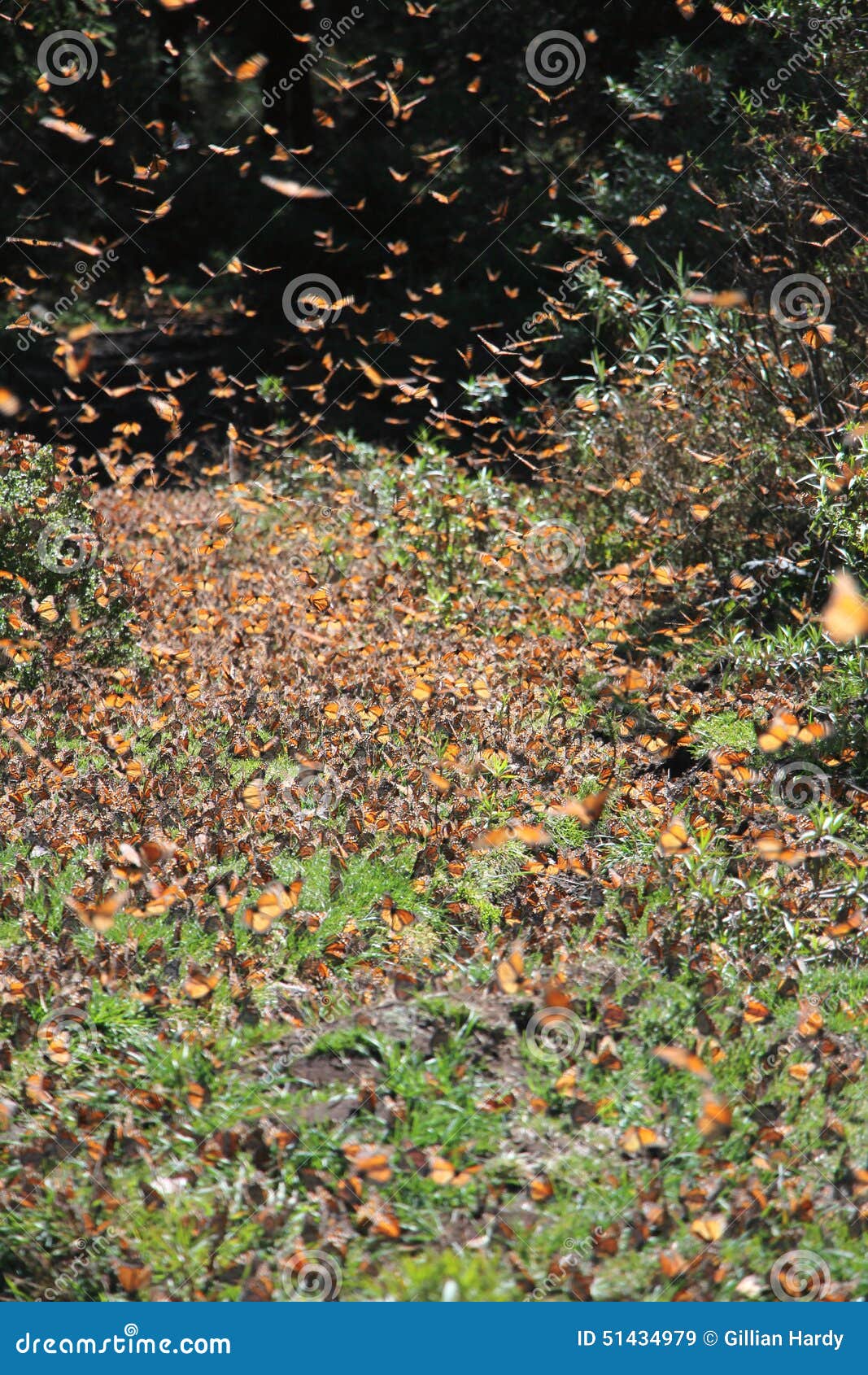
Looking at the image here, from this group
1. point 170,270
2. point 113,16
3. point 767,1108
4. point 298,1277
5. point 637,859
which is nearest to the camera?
point 298,1277

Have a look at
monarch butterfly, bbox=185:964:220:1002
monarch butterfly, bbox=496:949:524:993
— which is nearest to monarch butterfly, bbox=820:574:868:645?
monarch butterfly, bbox=496:949:524:993

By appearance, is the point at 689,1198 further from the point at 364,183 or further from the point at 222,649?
the point at 364,183

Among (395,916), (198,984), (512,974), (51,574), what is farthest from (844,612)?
(51,574)

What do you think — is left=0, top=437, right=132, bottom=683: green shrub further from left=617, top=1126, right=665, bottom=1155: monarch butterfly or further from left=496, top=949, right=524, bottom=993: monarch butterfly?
left=617, top=1126, right=665, bottom=1155: monarch butterfly

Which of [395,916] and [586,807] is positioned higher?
[586,807]

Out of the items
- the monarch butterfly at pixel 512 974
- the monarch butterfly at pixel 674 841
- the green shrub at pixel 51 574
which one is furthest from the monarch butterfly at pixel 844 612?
the green shrub at pixel 51 574

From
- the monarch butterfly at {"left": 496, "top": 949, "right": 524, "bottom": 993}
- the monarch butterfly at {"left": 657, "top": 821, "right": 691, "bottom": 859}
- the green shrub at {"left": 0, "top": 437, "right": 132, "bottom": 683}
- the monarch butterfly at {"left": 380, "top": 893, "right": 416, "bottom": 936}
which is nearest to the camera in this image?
the monarch butterfly at {"left": 496, "top": 949, "right": 524, "bottom": 993}

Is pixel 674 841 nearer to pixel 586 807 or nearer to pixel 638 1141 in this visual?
pixel 586 807

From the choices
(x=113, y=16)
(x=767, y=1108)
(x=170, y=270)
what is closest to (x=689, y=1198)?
(x=767, y=1108)

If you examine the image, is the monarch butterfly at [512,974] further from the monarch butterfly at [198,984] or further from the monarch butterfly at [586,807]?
the monarch butterfly at [586,807]

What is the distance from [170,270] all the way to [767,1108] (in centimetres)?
1474

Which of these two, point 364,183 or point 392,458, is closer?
point 392,458

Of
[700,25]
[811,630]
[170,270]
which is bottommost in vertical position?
[170,270]

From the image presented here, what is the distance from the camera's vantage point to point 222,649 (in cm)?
584
